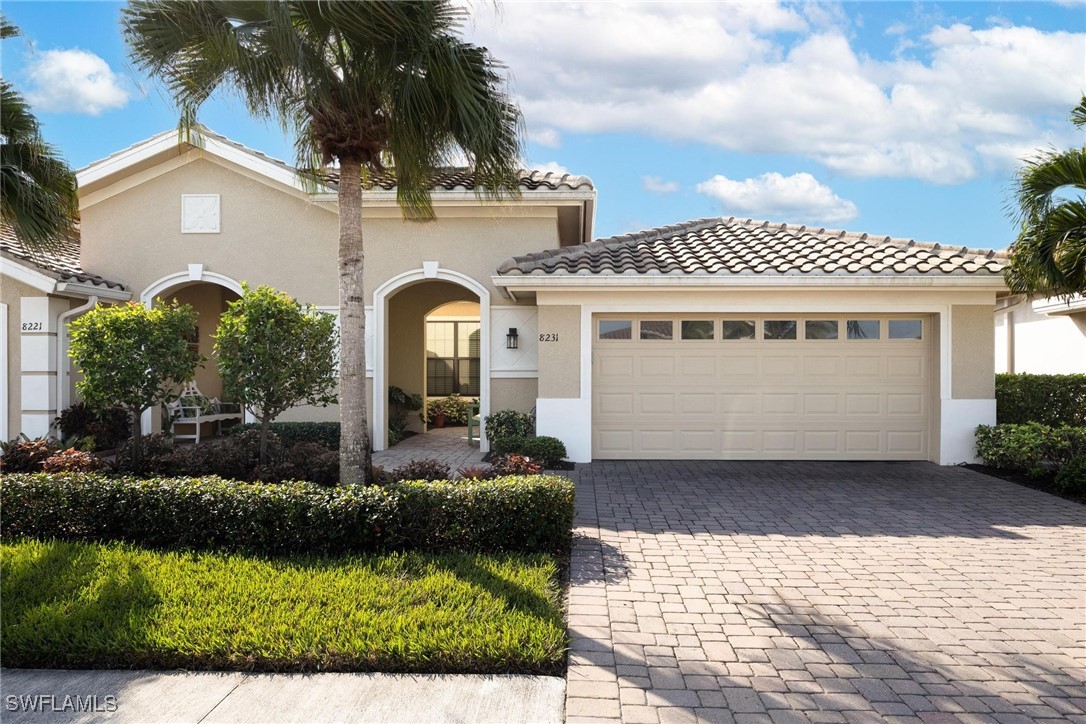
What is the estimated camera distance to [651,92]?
10.7 meters

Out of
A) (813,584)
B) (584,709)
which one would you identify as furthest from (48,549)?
(813,584)

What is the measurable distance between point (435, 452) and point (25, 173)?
7791 millimetres

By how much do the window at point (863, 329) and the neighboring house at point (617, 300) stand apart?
0.08 feet

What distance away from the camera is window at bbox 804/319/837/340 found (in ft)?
37.9

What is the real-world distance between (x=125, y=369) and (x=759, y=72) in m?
10.2

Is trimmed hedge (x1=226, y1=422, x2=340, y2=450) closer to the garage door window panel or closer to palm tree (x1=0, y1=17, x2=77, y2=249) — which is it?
palm tree (x1=0, y1=17, x2=77, y2=249)

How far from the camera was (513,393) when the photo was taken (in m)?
12.7

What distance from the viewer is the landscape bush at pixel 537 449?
10.8 meters

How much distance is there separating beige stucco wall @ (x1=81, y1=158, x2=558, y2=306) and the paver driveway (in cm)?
604

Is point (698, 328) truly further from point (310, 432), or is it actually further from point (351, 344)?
point (310, 432)

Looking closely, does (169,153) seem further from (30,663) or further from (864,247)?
(864,247)

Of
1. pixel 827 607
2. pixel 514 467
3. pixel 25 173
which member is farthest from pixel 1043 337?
pixel 25 173

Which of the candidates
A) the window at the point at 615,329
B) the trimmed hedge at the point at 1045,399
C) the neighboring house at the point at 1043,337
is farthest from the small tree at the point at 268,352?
the neighboring house at the point at 1043,337

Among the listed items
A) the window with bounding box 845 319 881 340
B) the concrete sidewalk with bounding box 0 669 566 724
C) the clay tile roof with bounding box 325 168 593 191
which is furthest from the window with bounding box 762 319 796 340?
the concrete sidewalk with bounding box 0 669 566 724
